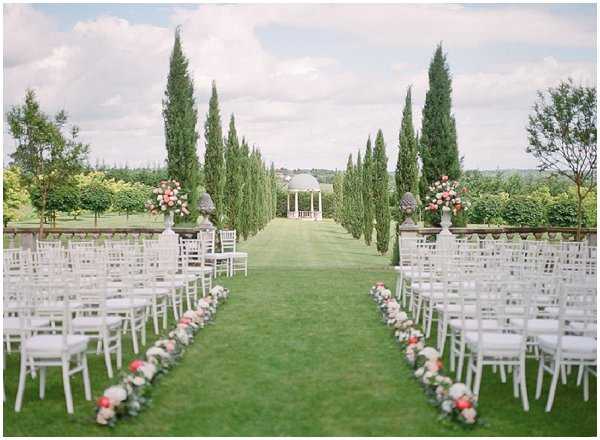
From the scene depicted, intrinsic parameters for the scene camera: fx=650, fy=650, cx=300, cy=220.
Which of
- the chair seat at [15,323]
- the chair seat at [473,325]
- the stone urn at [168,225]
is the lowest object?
the chair seat at [473,325]

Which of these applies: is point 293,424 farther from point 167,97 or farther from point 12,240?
point 167,97

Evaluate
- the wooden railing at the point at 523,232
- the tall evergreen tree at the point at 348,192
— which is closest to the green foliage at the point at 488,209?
the tall evergreen tree at the point at 348,192

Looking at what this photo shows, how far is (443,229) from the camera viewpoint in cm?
1268

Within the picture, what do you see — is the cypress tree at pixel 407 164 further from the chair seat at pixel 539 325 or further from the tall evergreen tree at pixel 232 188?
the chair seat at pixel 539 325

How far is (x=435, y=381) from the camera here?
4562mm

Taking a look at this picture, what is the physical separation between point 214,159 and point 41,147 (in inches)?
177

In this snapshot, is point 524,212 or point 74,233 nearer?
point 74,233

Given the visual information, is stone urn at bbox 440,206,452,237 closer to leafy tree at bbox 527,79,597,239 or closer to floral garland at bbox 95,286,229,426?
leafy tree at bbox 527,79,597,239

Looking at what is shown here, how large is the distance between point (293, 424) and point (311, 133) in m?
27.8

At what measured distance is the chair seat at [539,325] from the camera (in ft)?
16.0

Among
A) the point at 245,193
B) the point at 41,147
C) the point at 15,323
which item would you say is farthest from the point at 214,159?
the point at 15,323

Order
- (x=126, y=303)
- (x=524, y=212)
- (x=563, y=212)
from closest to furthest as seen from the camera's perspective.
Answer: (x=126, y=303), (x=563, y=212), (x=524, y=212)

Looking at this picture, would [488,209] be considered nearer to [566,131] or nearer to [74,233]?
[566,131]

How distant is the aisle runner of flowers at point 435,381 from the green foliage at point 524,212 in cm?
2139
